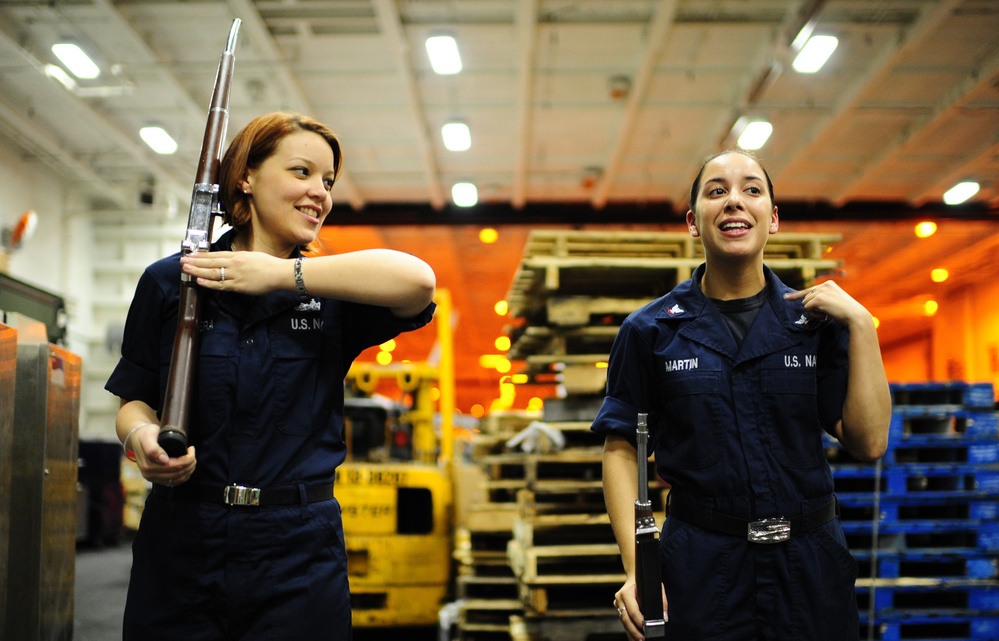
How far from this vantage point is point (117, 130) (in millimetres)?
12680

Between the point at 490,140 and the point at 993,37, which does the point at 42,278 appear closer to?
the point at 490,140

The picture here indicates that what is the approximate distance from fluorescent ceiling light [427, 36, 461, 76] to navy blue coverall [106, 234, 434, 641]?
27.1 feet

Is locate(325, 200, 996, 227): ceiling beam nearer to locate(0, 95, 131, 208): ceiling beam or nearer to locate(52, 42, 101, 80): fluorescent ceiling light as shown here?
locate(0, 95, 131, 208): ceiling beam

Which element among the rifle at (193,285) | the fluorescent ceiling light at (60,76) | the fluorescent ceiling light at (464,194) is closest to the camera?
the rifle at (193,285)

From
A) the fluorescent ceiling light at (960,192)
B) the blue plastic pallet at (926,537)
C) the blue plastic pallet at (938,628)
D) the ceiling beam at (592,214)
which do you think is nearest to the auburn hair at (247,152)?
the blue plastic pallet at (926,537)

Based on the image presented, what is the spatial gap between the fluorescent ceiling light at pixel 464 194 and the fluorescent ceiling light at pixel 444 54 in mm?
4228

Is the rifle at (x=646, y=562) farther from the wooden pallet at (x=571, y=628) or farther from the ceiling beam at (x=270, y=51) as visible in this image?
the ceiling beam at (x=270, y=51)

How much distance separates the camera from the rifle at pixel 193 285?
174 centimetres

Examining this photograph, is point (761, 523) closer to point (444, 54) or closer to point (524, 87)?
point (444, 54)

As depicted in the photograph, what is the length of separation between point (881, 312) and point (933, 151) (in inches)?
506

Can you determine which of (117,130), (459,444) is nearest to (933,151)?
(459,444)

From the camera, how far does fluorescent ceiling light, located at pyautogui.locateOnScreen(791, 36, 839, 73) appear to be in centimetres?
941

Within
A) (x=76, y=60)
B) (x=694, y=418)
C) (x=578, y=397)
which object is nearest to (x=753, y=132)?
(x=578, y=397)

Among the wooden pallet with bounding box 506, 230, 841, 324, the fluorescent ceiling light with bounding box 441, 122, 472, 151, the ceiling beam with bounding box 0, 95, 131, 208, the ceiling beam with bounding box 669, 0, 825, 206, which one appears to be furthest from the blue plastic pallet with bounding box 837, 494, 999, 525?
the ceiling beam with bounding box 0, 95, 131, 208
